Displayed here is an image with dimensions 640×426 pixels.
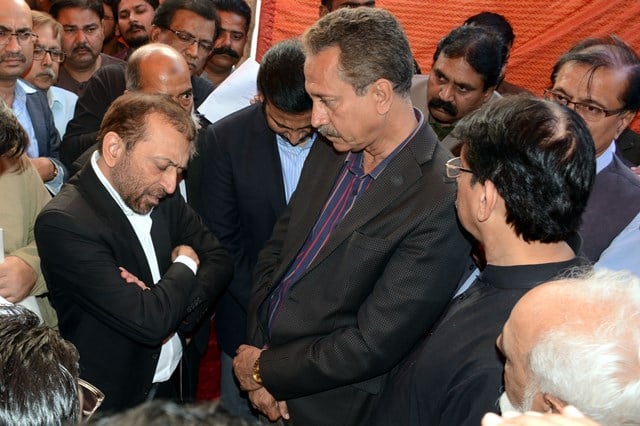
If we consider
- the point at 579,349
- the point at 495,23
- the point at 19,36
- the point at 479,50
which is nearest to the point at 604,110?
the point at 479,50

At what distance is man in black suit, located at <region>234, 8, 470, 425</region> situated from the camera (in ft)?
7.84

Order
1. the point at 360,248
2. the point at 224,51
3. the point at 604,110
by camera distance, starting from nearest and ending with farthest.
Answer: the point at 360,248 < the point at 604,110 < the point at 224,51

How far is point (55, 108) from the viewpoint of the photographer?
4.43 meters

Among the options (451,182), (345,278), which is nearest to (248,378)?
(345,278)

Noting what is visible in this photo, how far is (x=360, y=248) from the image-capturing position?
245 cm

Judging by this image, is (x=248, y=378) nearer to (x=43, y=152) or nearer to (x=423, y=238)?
(x=423, y=238)

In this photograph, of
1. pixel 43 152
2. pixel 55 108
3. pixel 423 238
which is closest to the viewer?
pixel 423 238

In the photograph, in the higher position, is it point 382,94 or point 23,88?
point 382,94

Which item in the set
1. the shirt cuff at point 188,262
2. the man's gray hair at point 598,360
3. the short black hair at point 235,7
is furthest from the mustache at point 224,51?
the man's gray hair at point 598,360

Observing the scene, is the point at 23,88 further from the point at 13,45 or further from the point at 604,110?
the point at 604,110

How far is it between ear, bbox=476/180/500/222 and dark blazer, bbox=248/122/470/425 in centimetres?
33

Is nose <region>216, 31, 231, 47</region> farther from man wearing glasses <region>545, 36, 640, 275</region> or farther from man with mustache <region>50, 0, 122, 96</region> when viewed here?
man wearing glasses <region>545, 36, 640, 275</region>

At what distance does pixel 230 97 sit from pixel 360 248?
6.26 ft

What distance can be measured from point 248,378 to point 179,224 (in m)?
0.70
